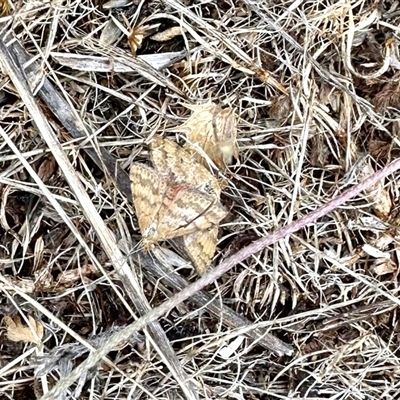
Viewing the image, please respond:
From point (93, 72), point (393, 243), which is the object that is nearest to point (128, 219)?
point (93, 72)

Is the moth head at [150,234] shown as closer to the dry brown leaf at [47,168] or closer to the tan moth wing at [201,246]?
the tan moth wing at [201,246]

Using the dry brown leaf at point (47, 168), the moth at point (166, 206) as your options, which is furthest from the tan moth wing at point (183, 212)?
A: the dry brown leaf at point (47, 168)

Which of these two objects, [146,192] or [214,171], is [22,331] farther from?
[214,171]

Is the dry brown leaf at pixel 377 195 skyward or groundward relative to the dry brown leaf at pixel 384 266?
skyward

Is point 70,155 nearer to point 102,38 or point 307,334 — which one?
point 102,38

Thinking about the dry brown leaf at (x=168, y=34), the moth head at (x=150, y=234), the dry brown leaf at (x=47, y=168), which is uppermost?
the dry brown leaf at (x=168, y=34)

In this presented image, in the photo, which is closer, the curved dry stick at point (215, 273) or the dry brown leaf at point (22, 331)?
the curved dry stick at point (215, 273)

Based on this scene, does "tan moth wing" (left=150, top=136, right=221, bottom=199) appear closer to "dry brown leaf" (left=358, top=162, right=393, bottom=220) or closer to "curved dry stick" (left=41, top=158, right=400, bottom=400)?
"curved dry stick" (left=41, top=158, right=400, bottom=400)
